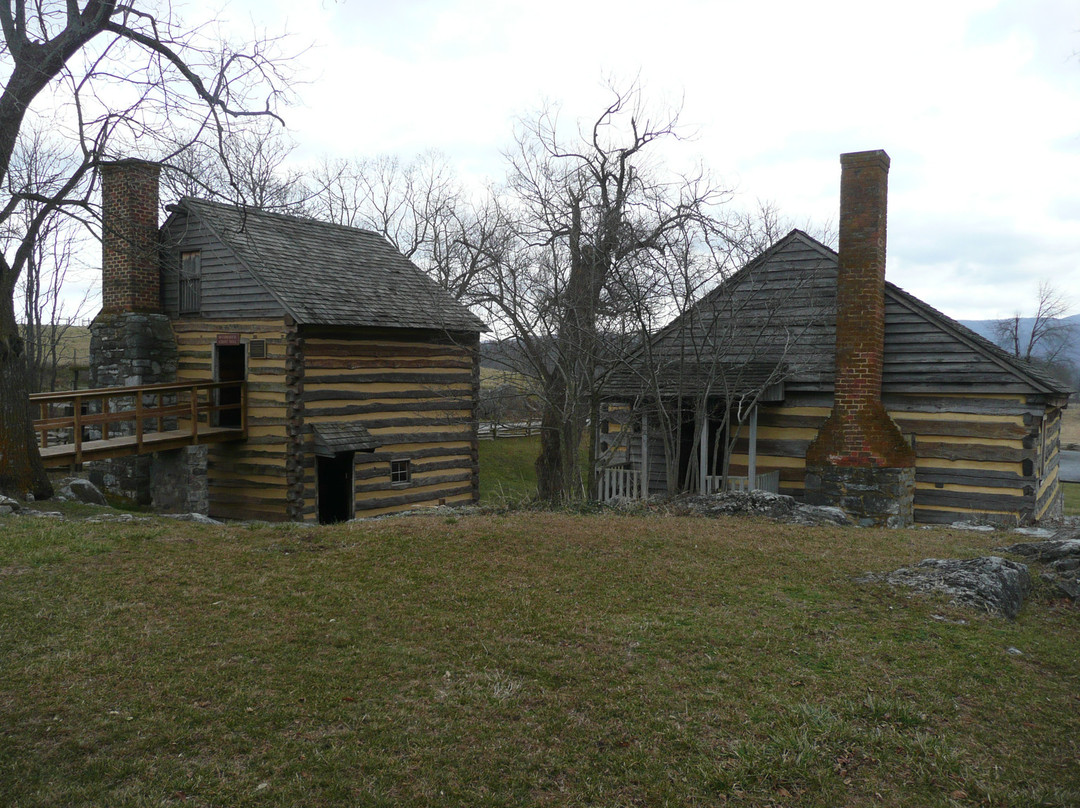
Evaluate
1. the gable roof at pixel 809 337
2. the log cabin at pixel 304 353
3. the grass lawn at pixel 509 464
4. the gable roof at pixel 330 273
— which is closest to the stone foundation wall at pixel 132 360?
the log cabin at pixel 304 353

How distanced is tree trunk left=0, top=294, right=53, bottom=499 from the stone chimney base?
1324 cm

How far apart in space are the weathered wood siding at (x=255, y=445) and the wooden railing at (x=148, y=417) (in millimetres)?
402

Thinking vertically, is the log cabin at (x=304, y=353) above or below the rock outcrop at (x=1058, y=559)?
above

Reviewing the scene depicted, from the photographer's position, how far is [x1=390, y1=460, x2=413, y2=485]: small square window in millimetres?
18422

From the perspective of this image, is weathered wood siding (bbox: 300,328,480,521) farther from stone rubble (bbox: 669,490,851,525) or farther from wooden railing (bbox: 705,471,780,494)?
stone rubble (bbox: 669,490,851,525)

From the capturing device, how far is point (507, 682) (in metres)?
5.53

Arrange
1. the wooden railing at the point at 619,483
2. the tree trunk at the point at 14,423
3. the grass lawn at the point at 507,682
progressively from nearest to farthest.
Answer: the grass lawn at the point at 507,682 < the tree trunk at the point at 14,423 < the wooden railing at the point at 619,483

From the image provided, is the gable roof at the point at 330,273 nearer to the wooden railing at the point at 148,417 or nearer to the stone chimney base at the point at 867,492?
the wooden railing at the point at 148,417

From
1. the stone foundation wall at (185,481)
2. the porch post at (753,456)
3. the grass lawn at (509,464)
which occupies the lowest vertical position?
the grass lawn at (509,464)

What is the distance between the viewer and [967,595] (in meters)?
7.45

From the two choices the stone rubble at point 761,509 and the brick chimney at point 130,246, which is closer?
the stone rubble at point 761,509

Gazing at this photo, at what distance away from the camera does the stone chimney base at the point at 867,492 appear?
1360 centimetres

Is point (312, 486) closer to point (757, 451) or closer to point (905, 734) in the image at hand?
point (757, 451)

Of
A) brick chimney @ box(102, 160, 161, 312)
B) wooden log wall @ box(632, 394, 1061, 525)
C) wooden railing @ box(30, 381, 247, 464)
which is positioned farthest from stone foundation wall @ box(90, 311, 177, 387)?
wooden log wall @ box(632, 394, 1061, 525)
